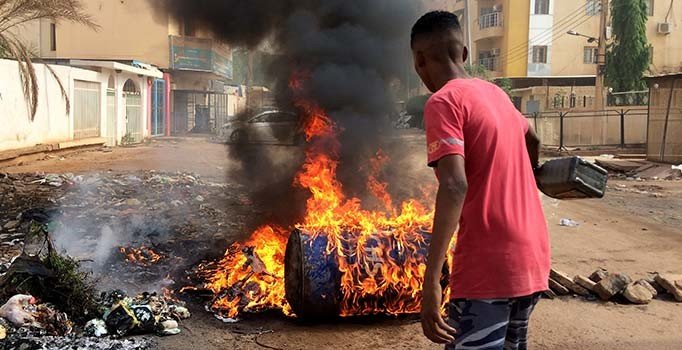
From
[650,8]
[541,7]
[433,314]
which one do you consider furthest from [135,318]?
[650,8]

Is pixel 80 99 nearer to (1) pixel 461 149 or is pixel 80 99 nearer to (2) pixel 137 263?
(2) pixel 137 263

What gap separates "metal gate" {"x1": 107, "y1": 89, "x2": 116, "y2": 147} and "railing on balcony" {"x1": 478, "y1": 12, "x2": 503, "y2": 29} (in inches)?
1052

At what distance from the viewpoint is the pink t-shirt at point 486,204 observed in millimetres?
1950

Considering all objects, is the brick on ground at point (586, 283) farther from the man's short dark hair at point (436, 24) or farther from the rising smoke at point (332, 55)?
the man's short dark hair at point (436, 24)

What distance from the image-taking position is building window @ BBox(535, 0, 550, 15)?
127ft

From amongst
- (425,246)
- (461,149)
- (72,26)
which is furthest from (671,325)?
(72,26)

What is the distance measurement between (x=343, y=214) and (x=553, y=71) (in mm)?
36804

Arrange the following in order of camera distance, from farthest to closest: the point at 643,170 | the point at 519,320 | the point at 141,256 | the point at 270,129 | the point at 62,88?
1. the point at 62,88
2. the point at 643,170
3. the point at 270,129
4. the point at 141,256
5. the point at 519,320

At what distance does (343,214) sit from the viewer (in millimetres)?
5379

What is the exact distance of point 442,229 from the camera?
75.8 inches

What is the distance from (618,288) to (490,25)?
3752 centimetres

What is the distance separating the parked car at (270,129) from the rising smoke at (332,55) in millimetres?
185

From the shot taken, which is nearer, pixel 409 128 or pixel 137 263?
pixel 137 263

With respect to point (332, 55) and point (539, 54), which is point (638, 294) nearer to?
point (332, 55)
